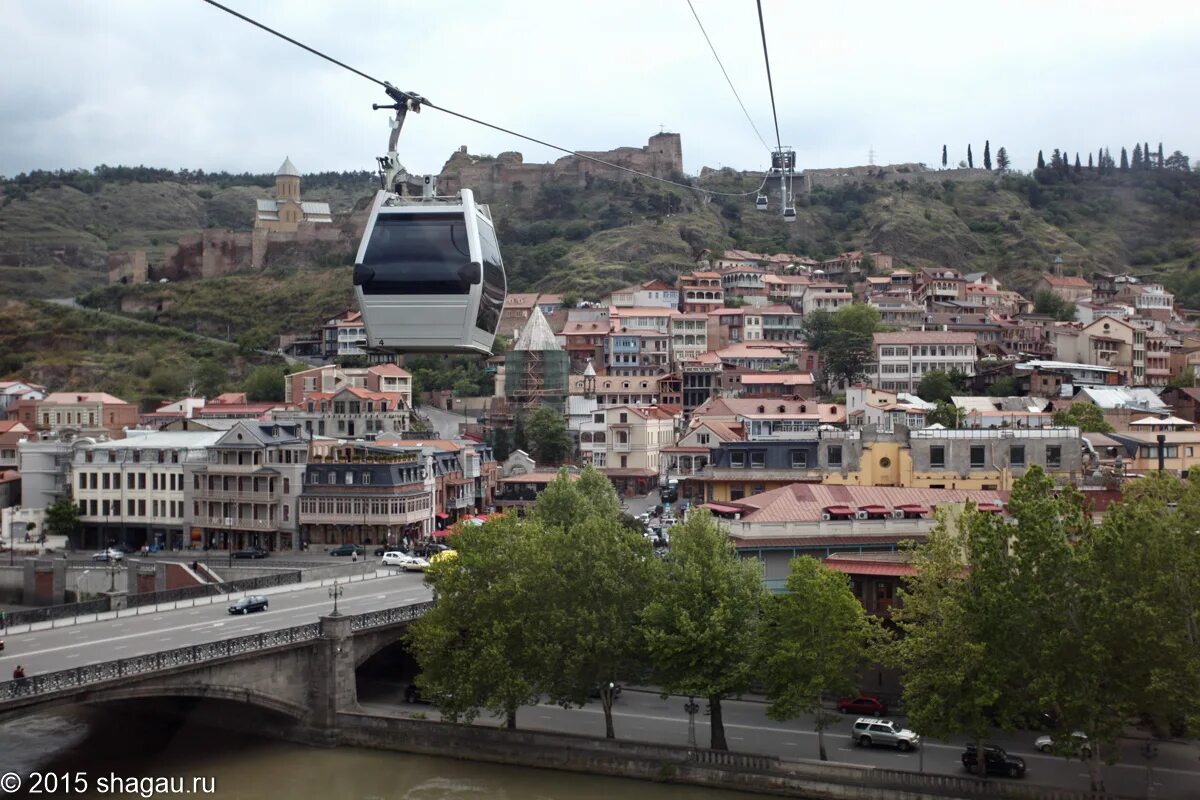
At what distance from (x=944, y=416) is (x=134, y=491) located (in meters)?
33.8

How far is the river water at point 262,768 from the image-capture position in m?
26.0

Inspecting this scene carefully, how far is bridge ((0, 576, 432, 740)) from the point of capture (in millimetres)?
24906

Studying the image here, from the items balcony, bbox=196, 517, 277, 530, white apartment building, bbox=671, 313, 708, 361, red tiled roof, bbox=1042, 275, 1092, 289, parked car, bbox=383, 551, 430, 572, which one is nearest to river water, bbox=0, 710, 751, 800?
parked car, bbox=383, 551, 430, 572

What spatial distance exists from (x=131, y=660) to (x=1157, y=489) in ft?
74.9

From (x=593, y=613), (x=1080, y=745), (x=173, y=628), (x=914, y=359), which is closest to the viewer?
(x=1080, y=745)

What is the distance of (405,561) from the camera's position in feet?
139

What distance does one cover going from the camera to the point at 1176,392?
63469 mm

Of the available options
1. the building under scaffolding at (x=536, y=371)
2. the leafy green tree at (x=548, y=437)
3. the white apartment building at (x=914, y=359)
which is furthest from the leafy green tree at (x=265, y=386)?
the white apartment building at (x=914, y=359)

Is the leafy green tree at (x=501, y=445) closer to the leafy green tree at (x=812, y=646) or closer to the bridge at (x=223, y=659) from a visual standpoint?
the bridge at (x=223, y=659)

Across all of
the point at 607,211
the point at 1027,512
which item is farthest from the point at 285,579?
the point at 607,211

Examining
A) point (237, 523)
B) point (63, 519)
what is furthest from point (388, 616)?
point (63, 519)

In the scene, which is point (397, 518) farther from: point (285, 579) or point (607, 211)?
point (607, 211)

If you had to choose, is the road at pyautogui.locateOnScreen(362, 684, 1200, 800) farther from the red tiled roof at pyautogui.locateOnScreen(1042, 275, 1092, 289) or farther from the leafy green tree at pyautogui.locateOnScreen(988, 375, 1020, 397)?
the red tiled roof at pyautogui.locateOnScreen(1042, 275, 1092, 289)

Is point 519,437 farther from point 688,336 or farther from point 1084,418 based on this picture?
point 1084,418
